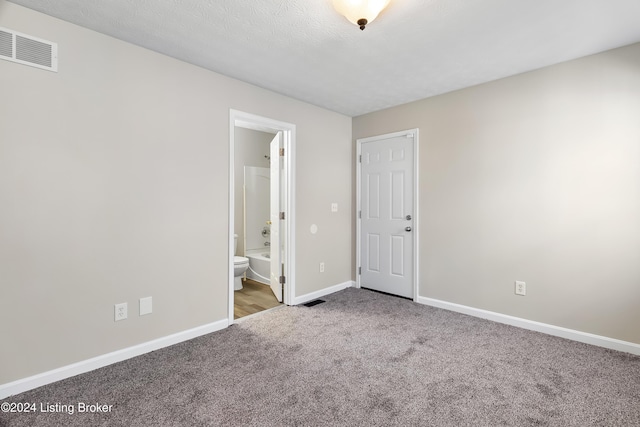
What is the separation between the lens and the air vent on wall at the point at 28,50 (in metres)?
1.84

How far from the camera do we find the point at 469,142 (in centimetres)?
321

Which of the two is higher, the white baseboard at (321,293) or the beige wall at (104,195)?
the beige wall at (104,195)

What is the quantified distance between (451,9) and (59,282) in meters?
3.12

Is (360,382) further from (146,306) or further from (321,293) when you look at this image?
(321,293)

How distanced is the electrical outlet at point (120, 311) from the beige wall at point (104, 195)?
32 mm

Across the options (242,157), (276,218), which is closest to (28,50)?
(276,218)

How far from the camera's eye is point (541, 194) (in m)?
2.77

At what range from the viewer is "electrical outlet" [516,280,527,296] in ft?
9.46

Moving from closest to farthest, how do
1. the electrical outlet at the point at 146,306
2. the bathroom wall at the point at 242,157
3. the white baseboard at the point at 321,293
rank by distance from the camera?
the electrical outlet at the point at 146,306 → the white baseboard at the point at 321,293 → the bathroom wall at the point at 242,157

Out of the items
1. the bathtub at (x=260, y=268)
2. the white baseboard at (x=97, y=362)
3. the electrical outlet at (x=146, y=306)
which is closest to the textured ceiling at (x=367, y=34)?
the electrical outlet at (x=146, y=306)

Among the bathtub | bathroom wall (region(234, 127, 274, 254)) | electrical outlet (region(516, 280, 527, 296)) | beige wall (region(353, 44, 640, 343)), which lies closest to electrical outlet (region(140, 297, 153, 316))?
the bathtub

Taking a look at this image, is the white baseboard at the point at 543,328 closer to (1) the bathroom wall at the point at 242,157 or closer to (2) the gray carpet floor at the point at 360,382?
(2) the gray carpet floor at the point at 360,382

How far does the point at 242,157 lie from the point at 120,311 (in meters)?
3.35

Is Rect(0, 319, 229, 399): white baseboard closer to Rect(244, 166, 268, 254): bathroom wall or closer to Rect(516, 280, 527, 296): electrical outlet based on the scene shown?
Rect(244, 166, 268, 254): bathroom wall
